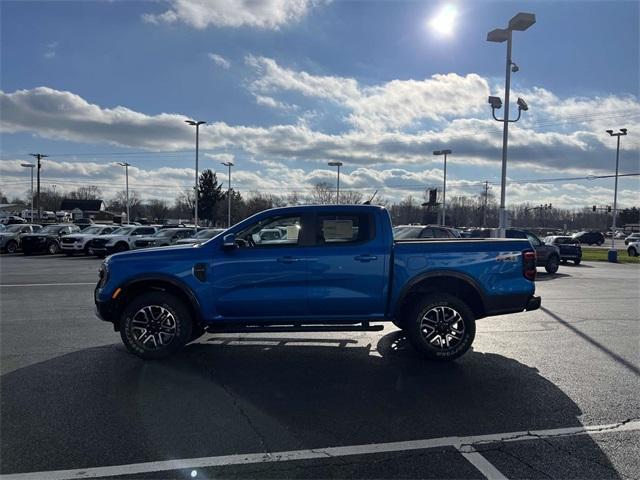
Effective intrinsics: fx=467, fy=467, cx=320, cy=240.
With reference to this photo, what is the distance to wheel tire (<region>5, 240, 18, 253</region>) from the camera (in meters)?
27.8

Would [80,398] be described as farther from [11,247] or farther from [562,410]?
[11,247]

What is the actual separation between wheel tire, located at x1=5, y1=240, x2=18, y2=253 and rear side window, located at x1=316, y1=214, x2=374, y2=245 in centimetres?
2842

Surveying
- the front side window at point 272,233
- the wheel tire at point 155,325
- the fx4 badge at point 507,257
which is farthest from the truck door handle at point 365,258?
the wheel tire at point 155,325

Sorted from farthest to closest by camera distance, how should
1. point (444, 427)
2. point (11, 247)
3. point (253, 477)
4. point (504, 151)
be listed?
1. point (11, 247)
2. point (504, 151)
3. point (444, 427)
4. point (253, 477)

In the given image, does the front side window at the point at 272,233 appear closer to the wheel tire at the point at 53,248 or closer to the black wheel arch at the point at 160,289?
the black wheel arch at the point at 160,289

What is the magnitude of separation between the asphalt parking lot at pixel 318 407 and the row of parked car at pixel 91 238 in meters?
16.5

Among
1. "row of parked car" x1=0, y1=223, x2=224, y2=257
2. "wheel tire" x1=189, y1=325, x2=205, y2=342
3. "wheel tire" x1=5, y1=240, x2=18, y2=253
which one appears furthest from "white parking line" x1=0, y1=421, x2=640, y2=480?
"wheel tire" x1=5, y1=240, x2=18, y2=253

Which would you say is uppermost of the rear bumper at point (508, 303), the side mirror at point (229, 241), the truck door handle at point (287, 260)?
the side mirror at point (229, 241)

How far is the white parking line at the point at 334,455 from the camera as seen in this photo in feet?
10.8

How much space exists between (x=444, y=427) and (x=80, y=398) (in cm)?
353

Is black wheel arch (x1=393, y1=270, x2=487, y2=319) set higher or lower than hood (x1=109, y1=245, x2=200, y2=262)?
lower

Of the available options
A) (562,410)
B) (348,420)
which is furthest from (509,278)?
(348,420)

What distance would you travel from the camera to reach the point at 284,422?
164 inches

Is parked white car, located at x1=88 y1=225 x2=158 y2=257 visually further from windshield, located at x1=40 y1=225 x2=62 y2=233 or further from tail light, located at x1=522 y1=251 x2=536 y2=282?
tail light, located at x1=522 y1=251 x2=536 y2=282
